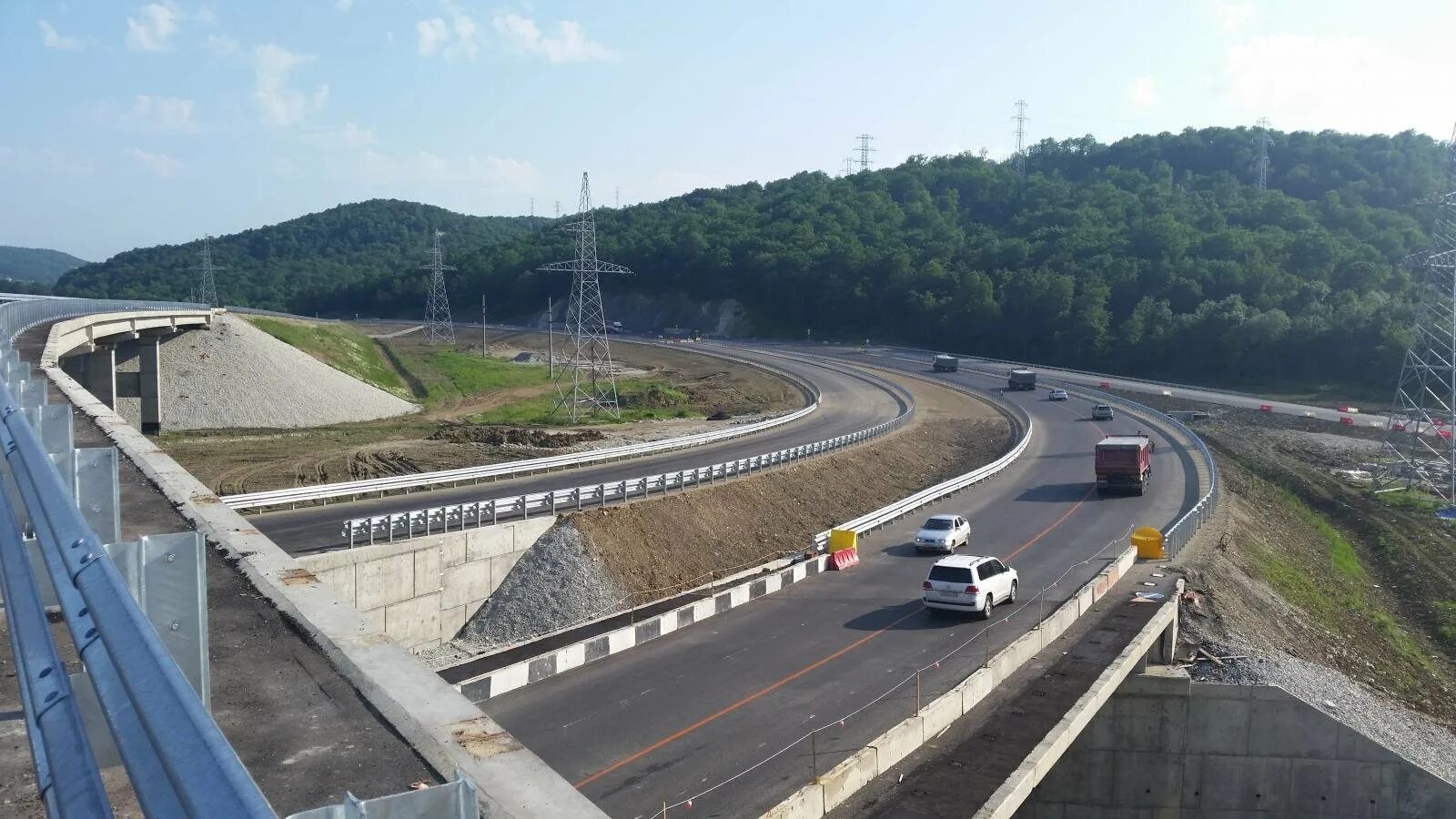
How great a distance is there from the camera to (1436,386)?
258 ft

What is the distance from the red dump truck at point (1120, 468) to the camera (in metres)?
41.5

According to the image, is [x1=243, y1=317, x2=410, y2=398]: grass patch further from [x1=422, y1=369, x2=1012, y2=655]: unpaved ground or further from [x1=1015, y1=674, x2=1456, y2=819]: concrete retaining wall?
[x1=1015, y1=674, x2=1456, y2=819]: concrete retaining wall

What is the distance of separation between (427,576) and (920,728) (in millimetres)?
14484

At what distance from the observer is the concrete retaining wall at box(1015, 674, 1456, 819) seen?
24.2 meters

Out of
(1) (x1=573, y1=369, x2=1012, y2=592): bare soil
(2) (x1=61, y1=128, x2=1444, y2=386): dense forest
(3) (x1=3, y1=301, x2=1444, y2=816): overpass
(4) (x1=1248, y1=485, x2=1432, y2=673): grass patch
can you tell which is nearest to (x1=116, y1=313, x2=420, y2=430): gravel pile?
(1) (x1=573, y1=369, x2=1012, y2=592): bare soil

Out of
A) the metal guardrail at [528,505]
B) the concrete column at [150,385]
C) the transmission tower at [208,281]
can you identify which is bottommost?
the metal guardrail at [528,505]

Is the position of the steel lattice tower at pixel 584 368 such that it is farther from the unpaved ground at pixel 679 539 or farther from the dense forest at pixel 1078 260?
the dense forest at pixel 1078 260

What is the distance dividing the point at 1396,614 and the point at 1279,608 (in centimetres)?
920

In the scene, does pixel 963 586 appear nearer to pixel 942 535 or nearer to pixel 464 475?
pixel 942 535

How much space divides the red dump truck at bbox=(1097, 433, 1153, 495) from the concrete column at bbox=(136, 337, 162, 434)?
4328 cm

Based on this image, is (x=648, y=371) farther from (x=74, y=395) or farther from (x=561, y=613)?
(x=74, y=395)

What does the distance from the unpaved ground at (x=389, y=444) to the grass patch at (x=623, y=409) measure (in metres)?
1.63

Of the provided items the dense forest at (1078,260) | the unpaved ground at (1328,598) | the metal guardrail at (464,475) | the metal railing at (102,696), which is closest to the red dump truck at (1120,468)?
the unpaved ground at (1328,598)

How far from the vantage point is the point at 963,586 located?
23656 millimetres
